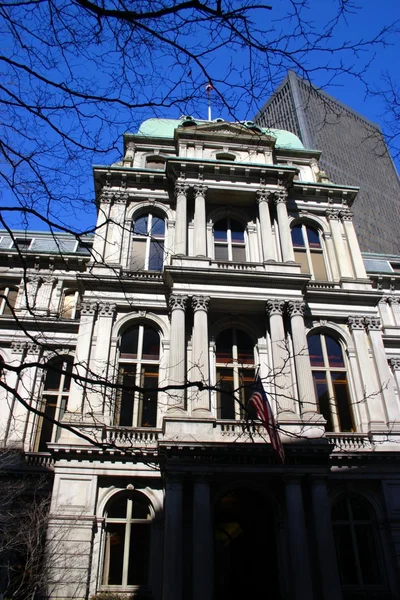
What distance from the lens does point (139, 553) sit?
17984 mm

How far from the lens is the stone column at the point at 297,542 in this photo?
15.9m

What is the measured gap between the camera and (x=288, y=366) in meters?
20.1

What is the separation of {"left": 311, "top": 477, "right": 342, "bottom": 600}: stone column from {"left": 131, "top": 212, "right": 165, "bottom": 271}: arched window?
1233 cm

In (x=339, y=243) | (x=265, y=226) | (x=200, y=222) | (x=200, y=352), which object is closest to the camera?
(x=200, y=352)

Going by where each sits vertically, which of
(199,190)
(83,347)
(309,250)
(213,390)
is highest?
(199,190)

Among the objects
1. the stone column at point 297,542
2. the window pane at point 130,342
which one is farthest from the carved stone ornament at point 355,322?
the window pane at point 130,342

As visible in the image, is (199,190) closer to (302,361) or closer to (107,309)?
(107,309)

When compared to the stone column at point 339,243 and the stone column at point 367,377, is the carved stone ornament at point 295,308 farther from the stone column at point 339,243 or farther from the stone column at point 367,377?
the stone column at point 339,243

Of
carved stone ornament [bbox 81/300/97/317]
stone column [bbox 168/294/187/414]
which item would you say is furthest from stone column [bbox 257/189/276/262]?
carved stone ornament [bbox 81/300/97/317]

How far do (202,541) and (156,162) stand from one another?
21.1 m

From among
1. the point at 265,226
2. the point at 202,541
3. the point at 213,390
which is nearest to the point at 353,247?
the point at 265,226

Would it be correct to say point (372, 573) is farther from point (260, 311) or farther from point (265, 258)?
point (265, 258)

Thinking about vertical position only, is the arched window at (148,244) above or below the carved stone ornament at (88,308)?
above

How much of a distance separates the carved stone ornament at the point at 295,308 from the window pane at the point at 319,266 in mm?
3996
